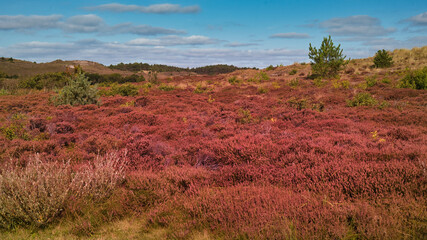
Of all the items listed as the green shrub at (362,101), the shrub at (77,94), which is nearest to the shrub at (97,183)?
the shrub at (77,94)

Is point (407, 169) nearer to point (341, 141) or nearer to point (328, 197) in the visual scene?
point (328, 197)

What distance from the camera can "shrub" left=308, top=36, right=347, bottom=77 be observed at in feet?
97.3

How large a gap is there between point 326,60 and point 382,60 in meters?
11.2

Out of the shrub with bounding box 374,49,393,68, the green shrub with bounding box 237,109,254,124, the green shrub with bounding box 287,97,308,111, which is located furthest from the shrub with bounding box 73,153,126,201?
the shrub with bounding box 374,49,393,68

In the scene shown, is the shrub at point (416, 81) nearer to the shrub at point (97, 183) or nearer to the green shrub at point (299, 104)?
the green shrub at point (299, 104)

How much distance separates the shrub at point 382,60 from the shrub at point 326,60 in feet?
30.9

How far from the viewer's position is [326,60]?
30.5 m

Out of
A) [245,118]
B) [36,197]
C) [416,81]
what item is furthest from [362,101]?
[36,197]

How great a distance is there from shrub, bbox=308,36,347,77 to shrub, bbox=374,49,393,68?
9.42 m

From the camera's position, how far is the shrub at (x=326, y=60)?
29.7 m

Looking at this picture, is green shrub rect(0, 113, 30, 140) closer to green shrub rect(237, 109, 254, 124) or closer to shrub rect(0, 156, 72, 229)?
shrub rect(0, 156, 72, 229)

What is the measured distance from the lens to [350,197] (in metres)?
3.44

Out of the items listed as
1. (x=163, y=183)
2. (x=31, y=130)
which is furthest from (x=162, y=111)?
(x=163, y=183)

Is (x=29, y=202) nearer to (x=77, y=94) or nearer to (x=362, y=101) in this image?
(x=77, y=94)
